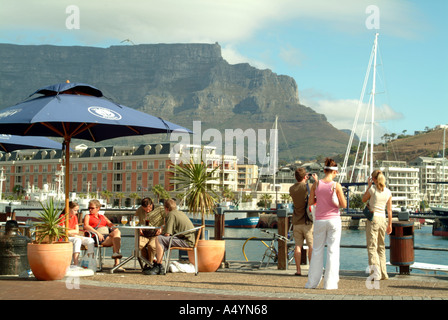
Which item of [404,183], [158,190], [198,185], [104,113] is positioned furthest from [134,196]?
[104,113]

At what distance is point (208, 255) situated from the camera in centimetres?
1002

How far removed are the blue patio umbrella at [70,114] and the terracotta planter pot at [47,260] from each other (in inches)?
49.7

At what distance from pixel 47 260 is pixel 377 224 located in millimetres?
4934

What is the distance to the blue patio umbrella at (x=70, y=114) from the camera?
8.73 m

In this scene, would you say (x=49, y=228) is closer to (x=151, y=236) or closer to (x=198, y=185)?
(x=151, y=236)

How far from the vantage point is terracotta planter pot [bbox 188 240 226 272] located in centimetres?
1002

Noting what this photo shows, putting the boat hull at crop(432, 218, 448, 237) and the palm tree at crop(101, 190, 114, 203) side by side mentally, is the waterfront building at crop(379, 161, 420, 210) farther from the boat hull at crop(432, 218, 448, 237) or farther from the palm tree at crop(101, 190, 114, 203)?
the boat hull at crop(432, 218, 448, 237)

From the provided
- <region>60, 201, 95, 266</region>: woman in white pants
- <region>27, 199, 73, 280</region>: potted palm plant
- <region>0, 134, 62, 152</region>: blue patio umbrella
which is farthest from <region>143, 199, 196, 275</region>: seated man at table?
<region>0, 134, 62, 152</region>: blue patio umbrella

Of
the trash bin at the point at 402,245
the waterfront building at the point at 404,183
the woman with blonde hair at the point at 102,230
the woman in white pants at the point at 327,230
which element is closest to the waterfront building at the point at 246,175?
the waterfront building at the point at 404,183

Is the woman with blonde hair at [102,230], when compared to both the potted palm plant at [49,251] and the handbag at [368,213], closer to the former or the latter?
the potted palm plant at [49,251]

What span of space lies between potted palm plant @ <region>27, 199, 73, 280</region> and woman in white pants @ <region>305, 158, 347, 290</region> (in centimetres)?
362

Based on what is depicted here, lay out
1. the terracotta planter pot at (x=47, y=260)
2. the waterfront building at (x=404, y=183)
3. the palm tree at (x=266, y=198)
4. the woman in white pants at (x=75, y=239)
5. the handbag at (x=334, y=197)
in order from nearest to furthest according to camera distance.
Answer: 1. the handbag at (x=334, y=197)
2. the terracotta planter pot at (x=47, y=260)
3. the woman in white pants at (x=75, y=239)
4. the palm tree at (x=266, y=198)
5. the waterfront building at (x=404, y=183)

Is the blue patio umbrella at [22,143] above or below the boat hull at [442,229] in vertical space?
above
